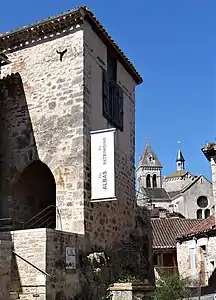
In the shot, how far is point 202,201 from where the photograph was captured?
55.5 metres

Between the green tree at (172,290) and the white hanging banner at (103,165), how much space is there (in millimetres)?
2878

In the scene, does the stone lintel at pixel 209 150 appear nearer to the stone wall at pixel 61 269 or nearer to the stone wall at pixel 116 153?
the stone wall at pixel 116 153

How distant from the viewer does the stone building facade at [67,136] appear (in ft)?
46.5

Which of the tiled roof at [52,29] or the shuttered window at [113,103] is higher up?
the tiled roof at [52,29]

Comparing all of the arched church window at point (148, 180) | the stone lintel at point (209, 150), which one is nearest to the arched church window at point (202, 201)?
the arched church window at point (148, 180)

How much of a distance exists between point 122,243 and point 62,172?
3.60 meters

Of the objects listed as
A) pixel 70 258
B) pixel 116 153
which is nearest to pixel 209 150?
pixel 116 153

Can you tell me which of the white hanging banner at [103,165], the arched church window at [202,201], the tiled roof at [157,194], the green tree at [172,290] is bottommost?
the green tree at [172,290]

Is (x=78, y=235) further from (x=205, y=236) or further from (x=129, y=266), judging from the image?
(x=205, y=236)

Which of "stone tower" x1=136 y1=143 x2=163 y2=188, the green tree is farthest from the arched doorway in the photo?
"stone tower" x1=136 y1=143 x2=163 y2=188

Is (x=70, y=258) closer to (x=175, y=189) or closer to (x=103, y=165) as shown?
(x=103, y=165)

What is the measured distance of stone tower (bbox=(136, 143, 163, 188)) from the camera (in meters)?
70.4

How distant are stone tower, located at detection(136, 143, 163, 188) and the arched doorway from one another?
175 feet

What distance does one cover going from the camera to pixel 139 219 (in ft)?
60.5
